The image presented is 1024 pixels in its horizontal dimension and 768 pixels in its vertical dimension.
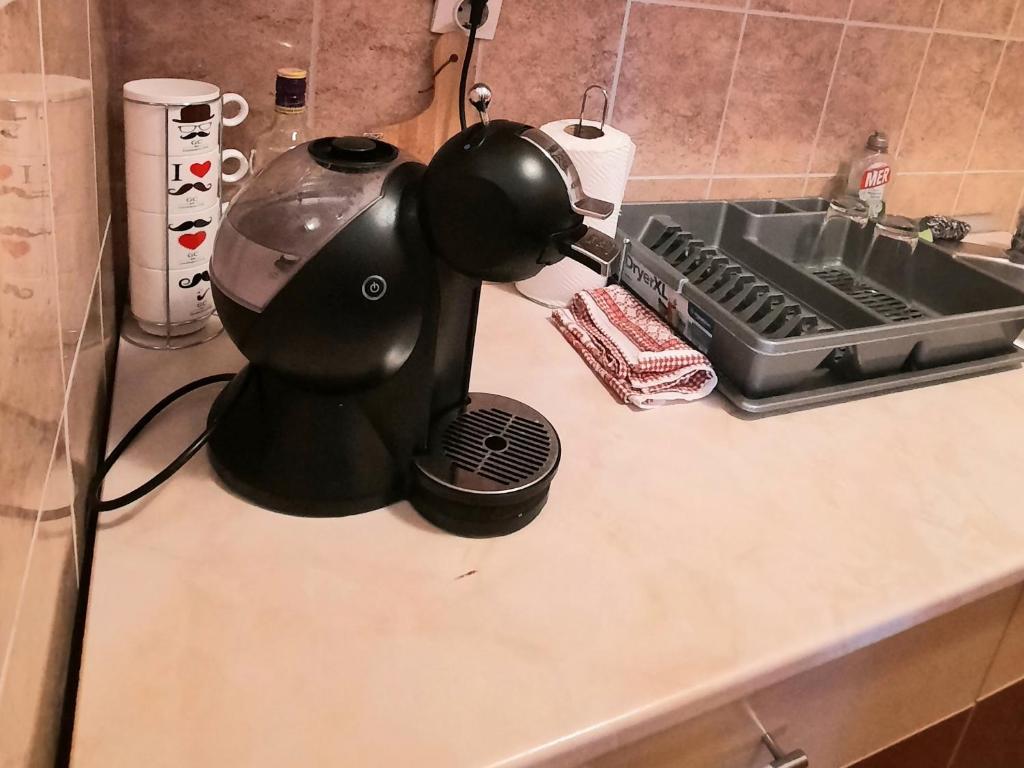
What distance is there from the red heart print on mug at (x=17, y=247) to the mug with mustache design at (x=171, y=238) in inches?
15.3

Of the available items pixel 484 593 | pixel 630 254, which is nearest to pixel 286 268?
pixel 484 593

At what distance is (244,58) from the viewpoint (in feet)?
3.06

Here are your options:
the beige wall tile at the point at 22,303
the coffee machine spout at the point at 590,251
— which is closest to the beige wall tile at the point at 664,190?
the coffee machine spout at the point at 590,251

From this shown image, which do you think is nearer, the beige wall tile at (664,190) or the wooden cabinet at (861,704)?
the wooden cabinet at (861,704)

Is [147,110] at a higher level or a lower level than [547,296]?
higher

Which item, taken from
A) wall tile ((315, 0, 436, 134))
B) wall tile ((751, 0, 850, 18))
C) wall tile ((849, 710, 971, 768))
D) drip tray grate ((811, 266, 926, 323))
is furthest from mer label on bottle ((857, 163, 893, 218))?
wall tile ((849, 710, 971, 768))

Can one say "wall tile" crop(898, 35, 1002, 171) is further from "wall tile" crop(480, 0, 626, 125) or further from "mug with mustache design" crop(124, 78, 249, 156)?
"mug with mustache design" crop(124, 78, 249, 156)

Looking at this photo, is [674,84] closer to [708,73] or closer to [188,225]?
[708,73]

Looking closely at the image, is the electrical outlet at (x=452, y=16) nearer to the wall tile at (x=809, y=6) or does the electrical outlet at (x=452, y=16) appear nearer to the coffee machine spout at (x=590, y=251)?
the wall tile at (x=809, y=6)

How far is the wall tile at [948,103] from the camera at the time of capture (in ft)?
4.49

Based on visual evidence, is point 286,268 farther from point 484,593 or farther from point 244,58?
point 244,58

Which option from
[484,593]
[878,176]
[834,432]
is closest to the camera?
[484,593]

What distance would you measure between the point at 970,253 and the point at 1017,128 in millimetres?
A: 340

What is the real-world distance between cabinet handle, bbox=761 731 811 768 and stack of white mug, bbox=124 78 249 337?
637mm
